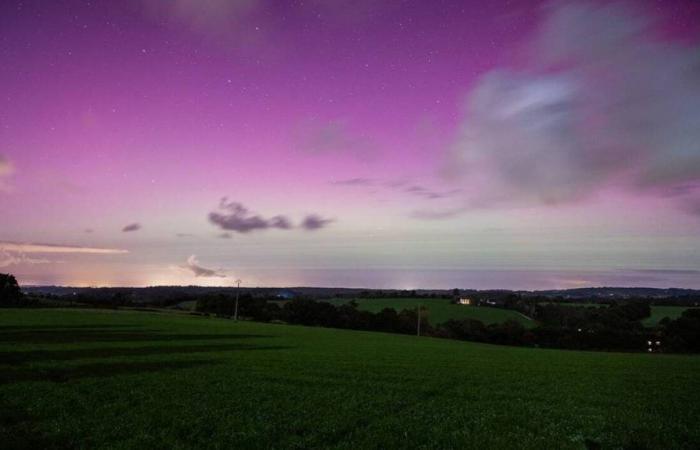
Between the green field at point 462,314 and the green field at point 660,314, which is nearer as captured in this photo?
the green field at point 660,314

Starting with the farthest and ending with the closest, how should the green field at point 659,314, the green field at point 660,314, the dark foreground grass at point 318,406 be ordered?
the green field at point 660,314 < the green field at point 659,314 < the dark foreground grass at point 318,406

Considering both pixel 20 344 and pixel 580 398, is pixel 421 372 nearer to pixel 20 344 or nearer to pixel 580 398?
pixel 580 398

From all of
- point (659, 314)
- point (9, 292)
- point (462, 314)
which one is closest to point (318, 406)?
point (462, 314)

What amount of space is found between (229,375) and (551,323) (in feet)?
450

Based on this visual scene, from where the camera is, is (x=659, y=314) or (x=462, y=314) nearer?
(x=659, y=314)

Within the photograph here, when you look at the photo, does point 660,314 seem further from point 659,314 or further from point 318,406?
point 318,406

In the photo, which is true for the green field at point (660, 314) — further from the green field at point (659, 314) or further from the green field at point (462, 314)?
the green field at point (462, 314)

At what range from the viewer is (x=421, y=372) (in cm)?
3781

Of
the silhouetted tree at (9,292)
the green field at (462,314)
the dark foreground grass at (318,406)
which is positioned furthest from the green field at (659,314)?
the silhouetted tree at (9,292)

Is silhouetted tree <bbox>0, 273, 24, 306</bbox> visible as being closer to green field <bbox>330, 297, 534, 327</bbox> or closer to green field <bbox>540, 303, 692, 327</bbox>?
green field <bbox>330, 297, 534, 327</bbox>

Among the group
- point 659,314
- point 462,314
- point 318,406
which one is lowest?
point 462,314

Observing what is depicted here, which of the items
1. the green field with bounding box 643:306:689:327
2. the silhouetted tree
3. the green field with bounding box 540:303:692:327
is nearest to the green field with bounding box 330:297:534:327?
the green field with bounding box 540:303:692:327

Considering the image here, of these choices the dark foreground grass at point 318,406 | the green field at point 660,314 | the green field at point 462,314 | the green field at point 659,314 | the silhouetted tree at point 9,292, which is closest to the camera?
the dark foreground grass at point 318,406

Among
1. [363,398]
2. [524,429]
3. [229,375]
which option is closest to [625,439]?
[524,429]
